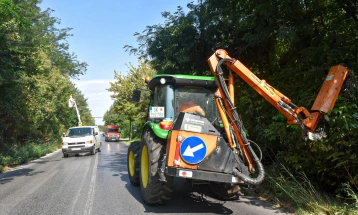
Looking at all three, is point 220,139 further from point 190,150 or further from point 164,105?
point 164,105

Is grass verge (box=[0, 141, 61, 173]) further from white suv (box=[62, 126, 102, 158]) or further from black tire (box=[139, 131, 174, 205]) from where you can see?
black tire (box=[139, 131, 174, 205])

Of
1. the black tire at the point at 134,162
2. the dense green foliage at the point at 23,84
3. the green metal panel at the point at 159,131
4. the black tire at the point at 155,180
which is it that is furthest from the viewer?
the dense green foliage at the point at 23,84

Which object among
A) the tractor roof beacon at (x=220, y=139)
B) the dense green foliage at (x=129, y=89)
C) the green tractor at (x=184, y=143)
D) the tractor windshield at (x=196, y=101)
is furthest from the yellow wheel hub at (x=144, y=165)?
the dense green foliage at (x=129, y=89)

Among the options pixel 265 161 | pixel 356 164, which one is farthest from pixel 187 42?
pixel 356 164

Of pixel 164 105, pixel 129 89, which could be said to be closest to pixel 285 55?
pixel 164 105

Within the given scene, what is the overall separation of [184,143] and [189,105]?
1.43 m

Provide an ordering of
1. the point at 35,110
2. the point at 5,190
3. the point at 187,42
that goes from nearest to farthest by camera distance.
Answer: the point at 5,190 → the point at 187,42 → the point at 35,110

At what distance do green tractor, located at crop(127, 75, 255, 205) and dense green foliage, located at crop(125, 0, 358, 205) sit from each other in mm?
1565

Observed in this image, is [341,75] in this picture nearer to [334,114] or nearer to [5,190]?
[334,114]

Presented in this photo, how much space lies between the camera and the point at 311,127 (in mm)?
5215

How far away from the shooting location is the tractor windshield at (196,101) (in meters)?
6.72

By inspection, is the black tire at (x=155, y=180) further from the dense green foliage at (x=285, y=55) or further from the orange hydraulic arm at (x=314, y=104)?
the dense green foliage at (x=285, y=55)

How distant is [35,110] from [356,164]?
2275 centimetres

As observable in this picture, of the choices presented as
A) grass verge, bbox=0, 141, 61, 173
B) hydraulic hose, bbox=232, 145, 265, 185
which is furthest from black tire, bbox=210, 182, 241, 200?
grass verge, bbox=0, 141, 61, 173
